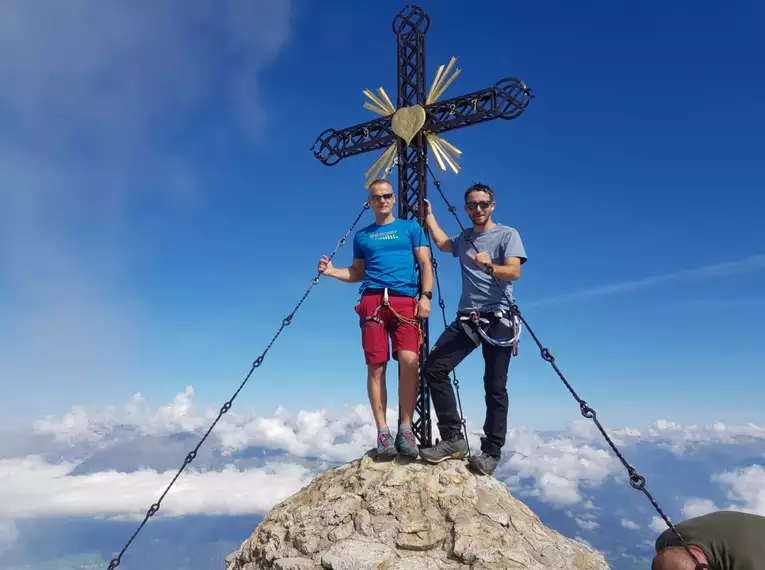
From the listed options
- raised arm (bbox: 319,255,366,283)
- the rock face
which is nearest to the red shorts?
raised arm (bbox: 319,255,366,283)

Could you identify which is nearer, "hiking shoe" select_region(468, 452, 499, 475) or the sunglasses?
"hiking shoe" select_region(468, 452, 499, 475)

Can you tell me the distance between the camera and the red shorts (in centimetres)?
641

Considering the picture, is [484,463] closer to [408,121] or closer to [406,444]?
[406,444]

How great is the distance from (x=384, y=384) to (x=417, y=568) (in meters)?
2.27

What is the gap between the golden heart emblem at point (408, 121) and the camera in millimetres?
7801

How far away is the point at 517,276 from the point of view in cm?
610

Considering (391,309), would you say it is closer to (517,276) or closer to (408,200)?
(517,276)

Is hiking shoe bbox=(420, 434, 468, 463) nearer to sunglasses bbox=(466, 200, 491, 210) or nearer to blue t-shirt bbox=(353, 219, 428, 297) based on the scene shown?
blue t-shirt bbox=(353, 219, 428, 297)

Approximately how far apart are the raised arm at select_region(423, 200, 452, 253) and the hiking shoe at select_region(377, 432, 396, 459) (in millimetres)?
2773

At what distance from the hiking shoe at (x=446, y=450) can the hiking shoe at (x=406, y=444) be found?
0.41ft

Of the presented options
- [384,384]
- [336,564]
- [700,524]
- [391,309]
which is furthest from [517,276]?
[336,564]

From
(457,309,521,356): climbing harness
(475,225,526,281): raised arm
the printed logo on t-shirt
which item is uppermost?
the printed logo on t-shirt

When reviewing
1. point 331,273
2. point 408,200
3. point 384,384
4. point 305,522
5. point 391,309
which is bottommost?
point 305,522

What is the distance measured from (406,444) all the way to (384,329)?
149 cm
